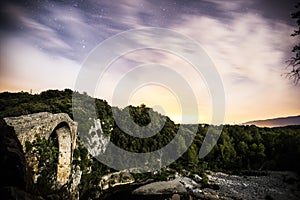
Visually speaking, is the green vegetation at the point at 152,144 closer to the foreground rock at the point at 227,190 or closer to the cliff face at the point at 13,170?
the foreground rock at the point at 227,190

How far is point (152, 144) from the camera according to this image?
4869 cm

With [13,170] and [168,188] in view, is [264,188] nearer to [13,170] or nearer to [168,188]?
[168,188]

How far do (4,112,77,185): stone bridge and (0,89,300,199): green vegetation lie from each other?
2.90 ft

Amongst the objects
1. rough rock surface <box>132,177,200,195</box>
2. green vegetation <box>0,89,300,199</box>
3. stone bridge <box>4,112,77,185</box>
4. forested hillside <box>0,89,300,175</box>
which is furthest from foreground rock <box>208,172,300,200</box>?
stone bridge <box>4,112,77,185</box>

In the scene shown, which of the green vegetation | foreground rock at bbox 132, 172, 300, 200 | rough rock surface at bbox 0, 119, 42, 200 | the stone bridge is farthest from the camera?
foreground rock at bbox 132, 172, 300, 200

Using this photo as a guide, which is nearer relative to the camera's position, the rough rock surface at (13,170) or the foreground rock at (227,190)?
the rough rock surface at (13,170)

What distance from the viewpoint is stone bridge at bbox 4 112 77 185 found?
15857mm

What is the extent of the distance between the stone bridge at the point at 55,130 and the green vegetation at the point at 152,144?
0.88m

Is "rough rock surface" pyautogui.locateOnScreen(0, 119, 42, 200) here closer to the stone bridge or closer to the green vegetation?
the stone bridge

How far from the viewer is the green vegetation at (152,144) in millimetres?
28812

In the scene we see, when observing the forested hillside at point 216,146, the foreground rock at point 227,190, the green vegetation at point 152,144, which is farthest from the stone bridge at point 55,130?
the forested hillside at point 216,146

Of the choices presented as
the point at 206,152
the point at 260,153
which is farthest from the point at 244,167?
the point at 206,152

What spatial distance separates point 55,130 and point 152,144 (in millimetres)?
27968

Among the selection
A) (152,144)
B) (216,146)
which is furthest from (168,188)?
(216,146)
